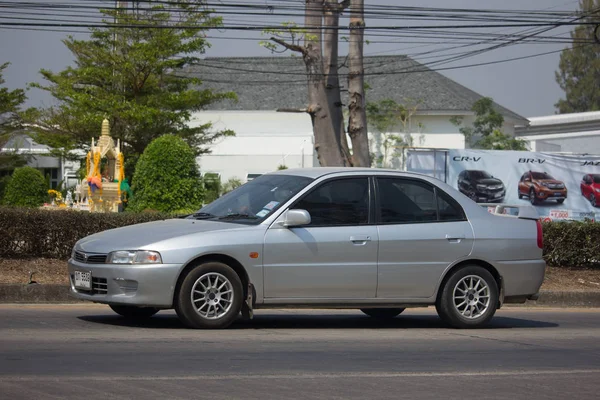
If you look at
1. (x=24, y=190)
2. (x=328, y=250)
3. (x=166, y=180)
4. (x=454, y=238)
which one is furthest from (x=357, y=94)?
(x=24, y=190)

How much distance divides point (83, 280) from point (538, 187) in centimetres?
1886

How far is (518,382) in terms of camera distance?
7066 mm

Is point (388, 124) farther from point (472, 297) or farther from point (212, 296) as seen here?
point (212, 296)

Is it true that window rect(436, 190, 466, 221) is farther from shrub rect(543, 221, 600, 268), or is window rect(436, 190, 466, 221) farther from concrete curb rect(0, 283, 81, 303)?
shrub rect(543, 221, 600, 268)

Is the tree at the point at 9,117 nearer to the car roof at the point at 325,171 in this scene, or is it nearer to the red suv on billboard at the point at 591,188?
the red suv on billboard at the point at 591,188

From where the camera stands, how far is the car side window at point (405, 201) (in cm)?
987

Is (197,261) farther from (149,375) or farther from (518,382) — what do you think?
(518,382)

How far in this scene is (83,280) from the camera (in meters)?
9.01

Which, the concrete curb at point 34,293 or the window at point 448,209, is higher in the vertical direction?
the window at point 448,209

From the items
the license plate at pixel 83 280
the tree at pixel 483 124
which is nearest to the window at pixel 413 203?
the license plate at pixel 83 280

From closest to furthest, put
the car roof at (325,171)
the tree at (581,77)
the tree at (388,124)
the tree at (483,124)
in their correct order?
the car roof at (325,171) < the tree at (483,124) < the tree at (388,124) < the tree at (581,77)

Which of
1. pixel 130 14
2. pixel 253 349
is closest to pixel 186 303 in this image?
pixel 253 349

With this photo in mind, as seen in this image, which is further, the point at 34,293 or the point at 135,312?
the point at 34,293

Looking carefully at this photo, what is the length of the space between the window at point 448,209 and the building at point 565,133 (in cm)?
3714
